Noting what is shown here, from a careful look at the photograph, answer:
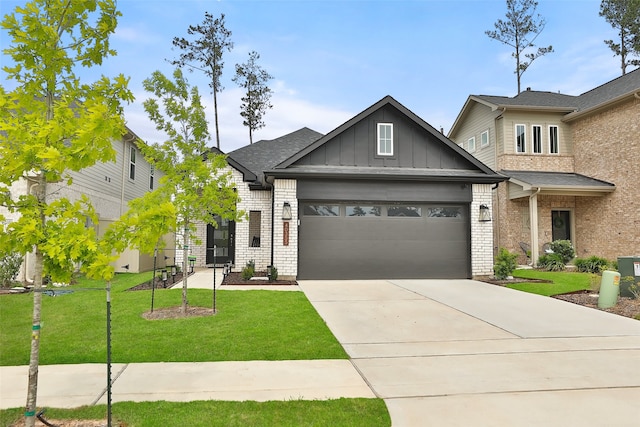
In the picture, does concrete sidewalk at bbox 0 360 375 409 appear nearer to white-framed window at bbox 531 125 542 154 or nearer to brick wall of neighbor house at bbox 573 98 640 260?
brick wall of neighbor house at bbox 573 98 640 260

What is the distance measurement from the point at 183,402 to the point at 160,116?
6040 mm

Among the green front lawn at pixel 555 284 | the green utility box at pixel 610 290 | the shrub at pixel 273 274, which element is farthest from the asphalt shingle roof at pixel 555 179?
the shrub at pixel 273 274

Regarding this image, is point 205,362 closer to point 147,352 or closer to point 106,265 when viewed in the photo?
point 147,352

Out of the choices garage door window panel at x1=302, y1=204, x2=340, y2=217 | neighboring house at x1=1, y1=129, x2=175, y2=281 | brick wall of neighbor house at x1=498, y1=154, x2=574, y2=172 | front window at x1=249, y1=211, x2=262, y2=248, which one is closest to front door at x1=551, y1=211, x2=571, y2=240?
brick wall of neighbor house at x1=498, y1=154, x2=574, y2=172

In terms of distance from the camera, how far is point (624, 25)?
29.1 meters

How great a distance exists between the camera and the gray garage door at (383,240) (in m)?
12.8

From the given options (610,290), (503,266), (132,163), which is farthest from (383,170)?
(132,163)

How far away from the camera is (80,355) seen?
510 cm

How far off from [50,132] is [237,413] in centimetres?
277

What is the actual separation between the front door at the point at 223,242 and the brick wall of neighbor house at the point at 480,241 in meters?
8.98

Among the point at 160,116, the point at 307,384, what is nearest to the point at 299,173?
the point at 160,116

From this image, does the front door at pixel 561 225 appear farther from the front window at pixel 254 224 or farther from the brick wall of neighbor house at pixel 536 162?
the front window at pixel 254 224

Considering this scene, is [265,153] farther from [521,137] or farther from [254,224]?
[521,137]

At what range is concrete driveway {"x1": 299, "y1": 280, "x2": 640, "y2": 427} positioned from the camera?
3.63 metres
